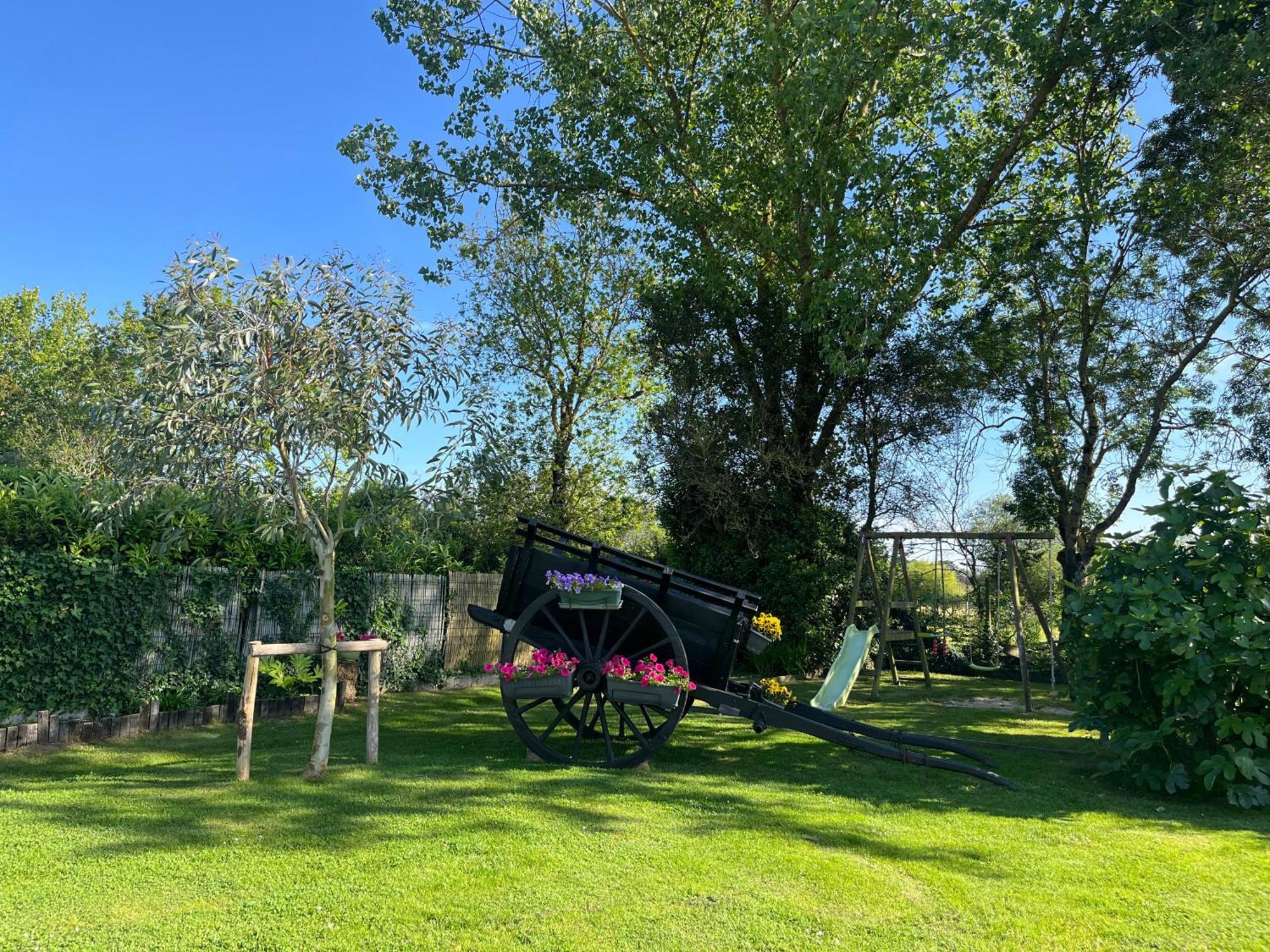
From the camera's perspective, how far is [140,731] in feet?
24.3

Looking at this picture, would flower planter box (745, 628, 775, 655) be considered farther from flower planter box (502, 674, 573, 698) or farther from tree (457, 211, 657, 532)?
tree (457, 211, 657, 532)

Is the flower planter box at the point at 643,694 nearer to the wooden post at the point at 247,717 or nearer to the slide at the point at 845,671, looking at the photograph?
the slide at the point at 845,671

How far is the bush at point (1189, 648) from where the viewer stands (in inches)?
219

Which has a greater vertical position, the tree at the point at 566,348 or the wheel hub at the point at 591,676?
the tree at the point at 566,348

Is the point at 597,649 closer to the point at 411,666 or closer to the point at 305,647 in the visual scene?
the point at 305,647

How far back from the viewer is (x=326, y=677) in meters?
5.69

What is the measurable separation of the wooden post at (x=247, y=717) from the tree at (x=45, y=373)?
16.9 metres

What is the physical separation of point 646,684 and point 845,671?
2.35 metres

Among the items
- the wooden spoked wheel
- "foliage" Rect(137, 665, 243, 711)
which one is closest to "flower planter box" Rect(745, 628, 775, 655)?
the wooden spoked wheel

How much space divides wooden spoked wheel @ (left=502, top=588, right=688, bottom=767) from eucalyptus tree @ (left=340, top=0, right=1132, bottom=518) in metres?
5.64

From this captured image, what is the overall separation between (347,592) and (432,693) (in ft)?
6.04

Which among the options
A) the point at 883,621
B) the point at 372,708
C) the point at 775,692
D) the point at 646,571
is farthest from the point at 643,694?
the point at 883,621

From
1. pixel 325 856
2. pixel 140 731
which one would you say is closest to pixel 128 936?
pixel 325 856

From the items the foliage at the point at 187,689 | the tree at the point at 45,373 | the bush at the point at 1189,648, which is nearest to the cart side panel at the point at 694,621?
the bush at the point at 1189,648
